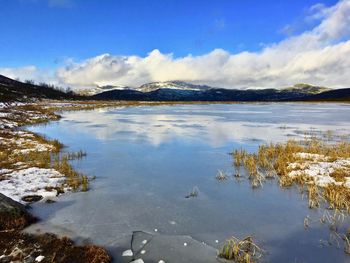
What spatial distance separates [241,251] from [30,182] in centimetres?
999

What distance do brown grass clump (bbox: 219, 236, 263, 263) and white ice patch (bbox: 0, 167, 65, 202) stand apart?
24.8 ft

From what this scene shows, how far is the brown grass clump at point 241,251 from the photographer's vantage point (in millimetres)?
7750

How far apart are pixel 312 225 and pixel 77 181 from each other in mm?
9956

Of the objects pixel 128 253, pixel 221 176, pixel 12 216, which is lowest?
pixel 128 253

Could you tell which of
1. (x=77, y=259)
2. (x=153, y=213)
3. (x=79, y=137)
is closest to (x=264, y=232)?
(x=153, y=213)

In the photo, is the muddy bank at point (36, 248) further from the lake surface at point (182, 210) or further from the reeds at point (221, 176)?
the reeds at point (221, 176)

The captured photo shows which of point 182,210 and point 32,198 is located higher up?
point 32,198

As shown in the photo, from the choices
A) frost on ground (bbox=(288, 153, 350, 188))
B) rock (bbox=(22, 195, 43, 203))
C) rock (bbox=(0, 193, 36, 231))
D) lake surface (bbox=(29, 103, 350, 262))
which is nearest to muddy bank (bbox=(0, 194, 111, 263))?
rock (bbox=(0, 193, 36, 231))

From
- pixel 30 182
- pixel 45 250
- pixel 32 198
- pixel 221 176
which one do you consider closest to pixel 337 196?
pixel 221 176

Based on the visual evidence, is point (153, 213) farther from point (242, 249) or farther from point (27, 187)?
point (27, 187)

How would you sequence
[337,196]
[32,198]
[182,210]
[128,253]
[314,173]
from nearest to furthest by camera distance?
[128,253], [182,210], [337,196], [32,198], [314,173]

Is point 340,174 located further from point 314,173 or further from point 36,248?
point 36,248

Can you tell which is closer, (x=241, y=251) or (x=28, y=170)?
(x=241, y=251)

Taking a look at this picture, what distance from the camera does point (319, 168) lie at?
16.0 meters
